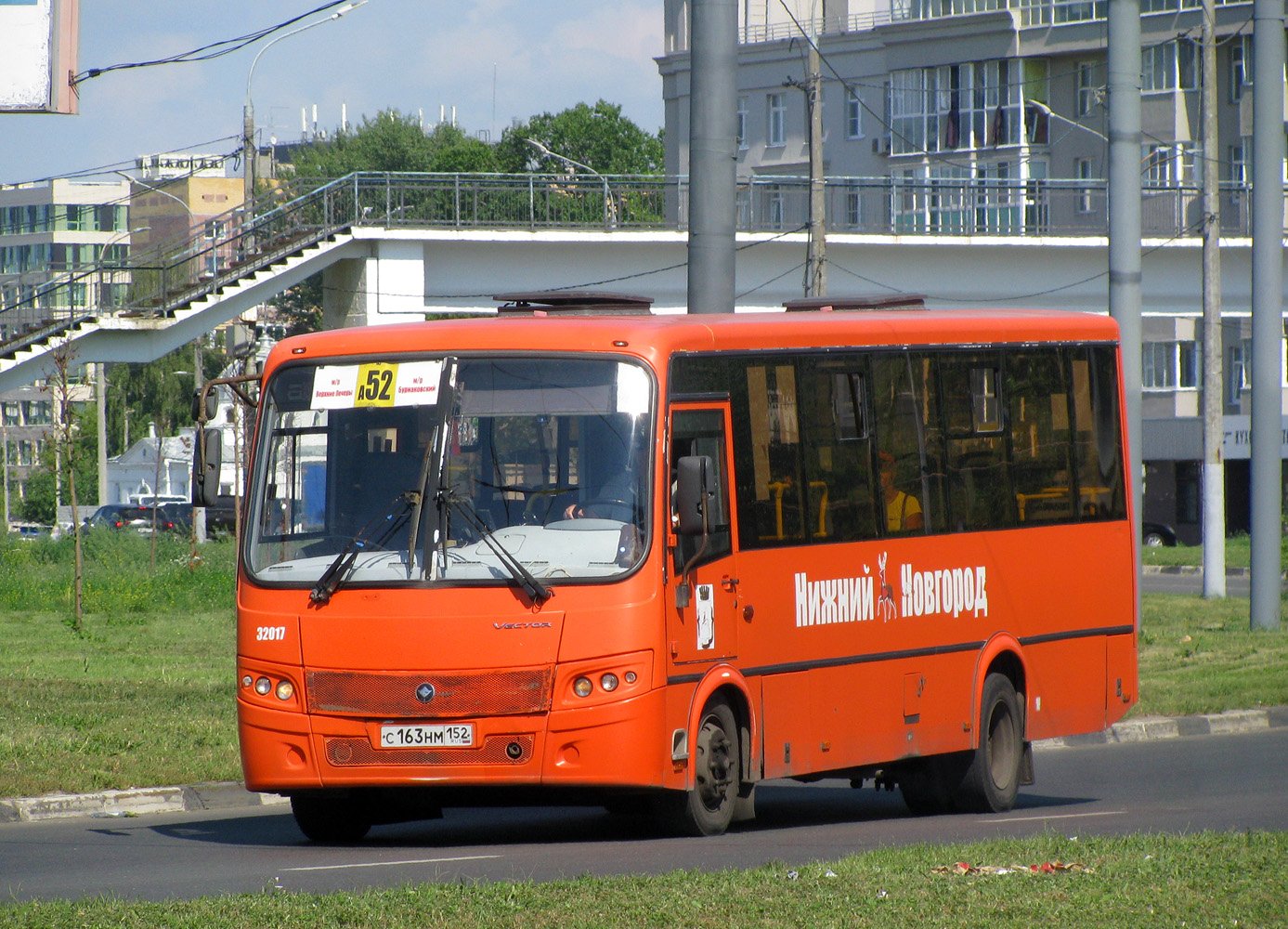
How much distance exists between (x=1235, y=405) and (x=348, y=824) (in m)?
64.6

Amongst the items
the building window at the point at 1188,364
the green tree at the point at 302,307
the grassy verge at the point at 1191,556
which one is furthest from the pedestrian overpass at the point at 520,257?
the green tree at the point at 302,307

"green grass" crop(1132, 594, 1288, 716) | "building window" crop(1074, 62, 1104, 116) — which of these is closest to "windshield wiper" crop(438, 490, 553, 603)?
"green grass" crop(1132, 594, 1288, 716)

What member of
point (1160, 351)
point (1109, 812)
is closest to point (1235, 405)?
point (1160, 351)

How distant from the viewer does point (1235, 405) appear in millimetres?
71188

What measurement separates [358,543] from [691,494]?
181cm

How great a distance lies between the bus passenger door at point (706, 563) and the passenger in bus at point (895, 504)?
5.09 feet

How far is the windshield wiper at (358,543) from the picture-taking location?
10.1 metres

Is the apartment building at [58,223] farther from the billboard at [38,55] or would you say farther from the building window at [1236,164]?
Result: the billboard at [38,55]

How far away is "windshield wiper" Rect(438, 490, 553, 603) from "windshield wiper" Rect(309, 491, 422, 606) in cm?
20

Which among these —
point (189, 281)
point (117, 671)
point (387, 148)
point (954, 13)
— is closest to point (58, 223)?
point (387, 148)

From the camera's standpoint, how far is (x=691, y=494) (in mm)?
9719

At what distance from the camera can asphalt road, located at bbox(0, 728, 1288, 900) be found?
8922mm

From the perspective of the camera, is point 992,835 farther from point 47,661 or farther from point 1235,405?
point 1235,405

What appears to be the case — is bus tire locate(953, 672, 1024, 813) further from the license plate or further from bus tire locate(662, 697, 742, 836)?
the license plate
